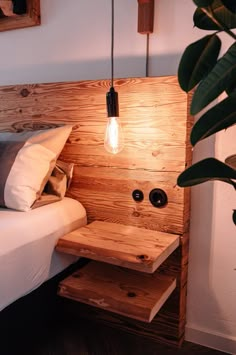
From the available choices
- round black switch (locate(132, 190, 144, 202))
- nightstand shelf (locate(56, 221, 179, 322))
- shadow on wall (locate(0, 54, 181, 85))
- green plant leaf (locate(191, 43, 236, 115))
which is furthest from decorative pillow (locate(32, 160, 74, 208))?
green plant leaf (locate(191, 43, 236, 115))

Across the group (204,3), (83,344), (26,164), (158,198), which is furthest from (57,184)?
(204,3)

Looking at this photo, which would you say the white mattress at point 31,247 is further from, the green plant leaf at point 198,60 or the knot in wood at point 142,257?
the green plant leaf at point 198,60

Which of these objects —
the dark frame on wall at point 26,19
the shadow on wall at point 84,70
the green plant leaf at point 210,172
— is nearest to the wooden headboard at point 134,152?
the shadow on wall at point 84,70

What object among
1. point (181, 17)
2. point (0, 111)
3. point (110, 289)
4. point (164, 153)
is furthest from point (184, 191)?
point (0, 111)

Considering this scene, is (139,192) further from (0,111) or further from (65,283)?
(0,111)

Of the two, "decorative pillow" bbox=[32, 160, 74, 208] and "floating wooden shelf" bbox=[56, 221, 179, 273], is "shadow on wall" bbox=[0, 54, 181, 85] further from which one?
"floating wooden shelf" bbox=[56, 221, 179, 273]

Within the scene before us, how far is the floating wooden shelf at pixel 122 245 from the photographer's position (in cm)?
112

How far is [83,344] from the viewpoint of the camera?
1.44 meters

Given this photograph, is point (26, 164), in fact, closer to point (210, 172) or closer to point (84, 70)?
point (84, 70)

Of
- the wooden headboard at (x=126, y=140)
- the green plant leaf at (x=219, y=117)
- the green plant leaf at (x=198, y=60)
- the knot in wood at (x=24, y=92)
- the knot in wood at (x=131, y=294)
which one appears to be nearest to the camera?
the green plant leaf at (x=219, y=117)

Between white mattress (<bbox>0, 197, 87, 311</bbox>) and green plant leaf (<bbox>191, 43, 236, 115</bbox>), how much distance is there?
2.52 ft

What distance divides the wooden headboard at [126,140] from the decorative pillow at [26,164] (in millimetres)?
155

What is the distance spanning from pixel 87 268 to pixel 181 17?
1.15m

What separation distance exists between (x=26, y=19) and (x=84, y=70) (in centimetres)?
45
